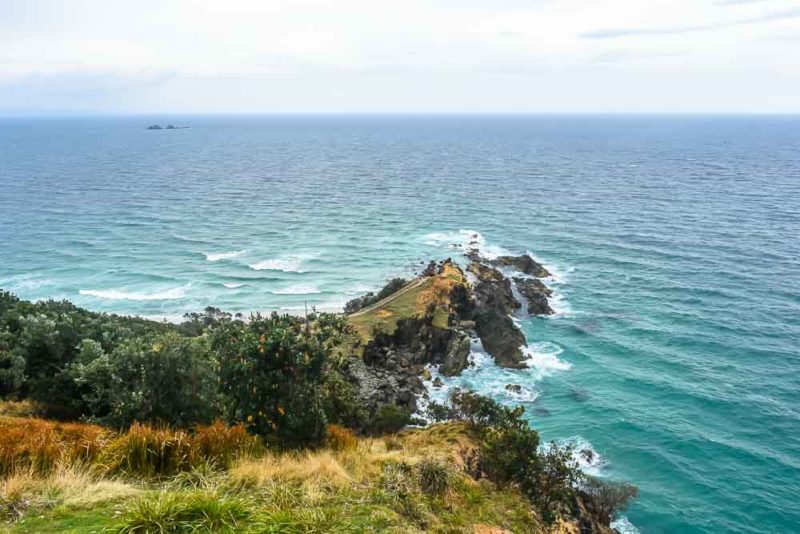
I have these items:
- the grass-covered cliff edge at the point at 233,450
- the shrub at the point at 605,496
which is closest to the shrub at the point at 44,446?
the grass-covered cliff edge at the point at 233,450

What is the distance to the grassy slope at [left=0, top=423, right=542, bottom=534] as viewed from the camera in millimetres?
9789

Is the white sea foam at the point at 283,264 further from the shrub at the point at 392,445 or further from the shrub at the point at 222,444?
the shrub at the point at 222,444

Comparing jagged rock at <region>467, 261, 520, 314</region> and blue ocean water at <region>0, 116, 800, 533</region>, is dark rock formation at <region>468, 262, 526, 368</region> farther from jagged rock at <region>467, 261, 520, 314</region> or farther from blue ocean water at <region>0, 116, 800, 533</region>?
blue ocean water at <region>0, 116, 800, 533</region>

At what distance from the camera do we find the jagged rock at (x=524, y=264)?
7200 cm

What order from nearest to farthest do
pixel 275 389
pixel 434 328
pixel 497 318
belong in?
pixel 275 389 < pixel 434 328 < pixel 497 318

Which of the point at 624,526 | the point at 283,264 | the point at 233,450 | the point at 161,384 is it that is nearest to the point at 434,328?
the point at 624,526

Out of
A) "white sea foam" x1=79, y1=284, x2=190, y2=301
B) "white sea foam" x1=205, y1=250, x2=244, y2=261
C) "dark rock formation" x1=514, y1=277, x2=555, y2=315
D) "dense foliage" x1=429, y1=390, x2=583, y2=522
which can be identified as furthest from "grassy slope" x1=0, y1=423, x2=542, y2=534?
"white sea foam" x1=205, y1=250, x2=244, y2=261

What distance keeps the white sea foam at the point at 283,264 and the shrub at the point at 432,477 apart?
Answer: 203 ft

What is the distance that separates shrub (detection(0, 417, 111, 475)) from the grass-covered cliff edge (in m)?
0.05

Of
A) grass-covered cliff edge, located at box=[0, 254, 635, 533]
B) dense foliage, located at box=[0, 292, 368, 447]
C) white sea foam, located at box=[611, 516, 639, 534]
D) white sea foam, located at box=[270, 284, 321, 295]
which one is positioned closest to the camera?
grass-covered cliff edge, located at box=[0, 254, 635, 533]

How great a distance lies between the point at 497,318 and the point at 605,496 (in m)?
26.5

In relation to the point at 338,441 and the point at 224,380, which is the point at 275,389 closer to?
the point at 224,380

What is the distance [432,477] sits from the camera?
14.8m

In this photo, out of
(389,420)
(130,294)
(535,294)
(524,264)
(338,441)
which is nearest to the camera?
(338,441)
